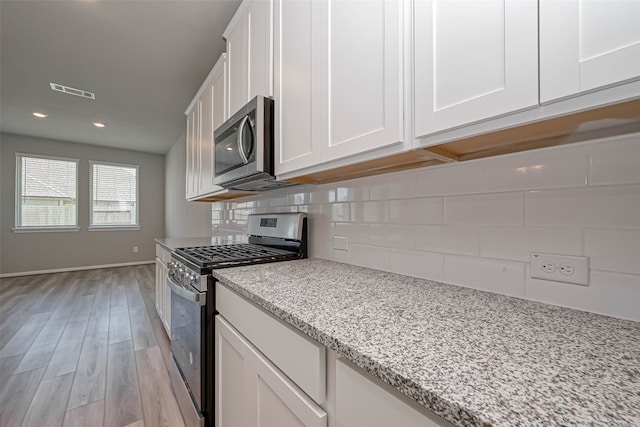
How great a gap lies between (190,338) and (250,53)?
1.62 metres

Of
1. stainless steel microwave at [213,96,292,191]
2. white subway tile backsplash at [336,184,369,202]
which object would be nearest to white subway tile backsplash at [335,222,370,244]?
white subway tile backsplash at [336,184,369,202]

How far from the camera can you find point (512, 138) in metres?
0.74

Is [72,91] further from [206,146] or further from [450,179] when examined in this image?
[450,179]

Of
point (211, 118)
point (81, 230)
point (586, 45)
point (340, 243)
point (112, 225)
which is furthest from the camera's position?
point (112, 225)

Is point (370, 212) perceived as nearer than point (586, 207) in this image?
No

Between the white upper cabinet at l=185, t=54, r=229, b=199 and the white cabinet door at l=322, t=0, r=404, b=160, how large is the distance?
3.94ft

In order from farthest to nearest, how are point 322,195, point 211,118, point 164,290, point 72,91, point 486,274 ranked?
point 72,91 < point 164,290 < point 211,118 < point 322,195 < point 486,274

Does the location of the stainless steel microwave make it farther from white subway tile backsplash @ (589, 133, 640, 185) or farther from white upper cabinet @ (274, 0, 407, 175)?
white subway tile backsplash @ (589, 133, 640, 185)

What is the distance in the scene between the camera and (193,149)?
2883mm

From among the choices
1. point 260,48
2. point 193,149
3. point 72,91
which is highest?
point 72,91

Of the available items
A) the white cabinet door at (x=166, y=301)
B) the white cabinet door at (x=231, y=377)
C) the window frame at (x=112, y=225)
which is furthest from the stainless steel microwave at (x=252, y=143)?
the window frame at (x=112, y=225)

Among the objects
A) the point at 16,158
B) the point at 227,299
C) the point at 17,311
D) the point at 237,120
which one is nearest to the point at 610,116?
the point at 227,299

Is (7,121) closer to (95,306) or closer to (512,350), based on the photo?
(95,306)

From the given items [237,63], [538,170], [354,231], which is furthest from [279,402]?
[237,63]
